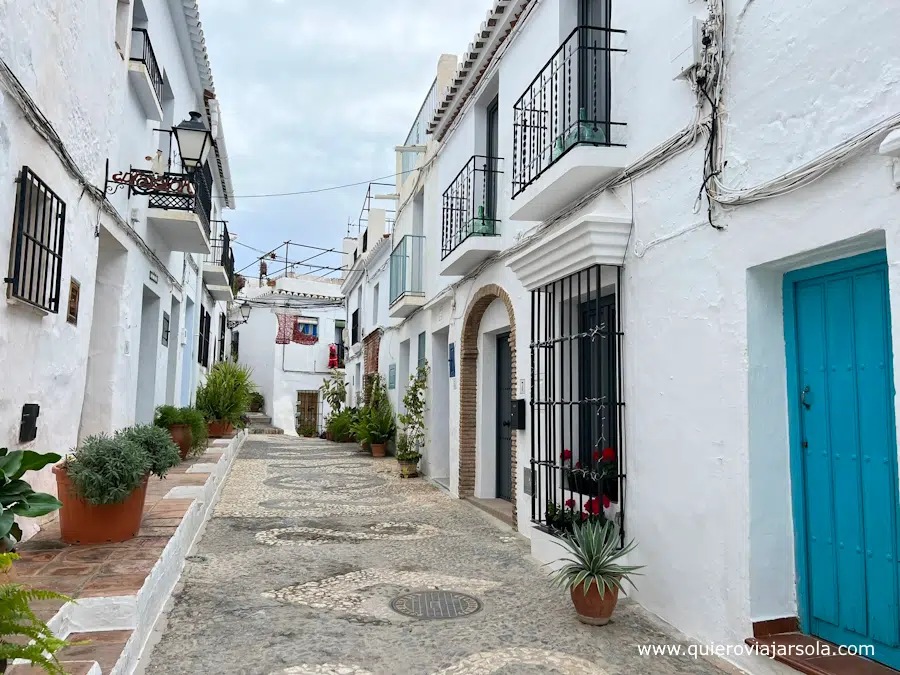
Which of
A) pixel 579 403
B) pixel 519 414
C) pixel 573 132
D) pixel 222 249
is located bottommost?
pixel 519 414

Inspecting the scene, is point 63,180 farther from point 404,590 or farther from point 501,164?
point 501,164

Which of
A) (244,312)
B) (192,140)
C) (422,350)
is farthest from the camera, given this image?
(244,312)

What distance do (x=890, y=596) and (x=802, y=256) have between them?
5.39 feet

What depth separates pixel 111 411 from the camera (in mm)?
6945

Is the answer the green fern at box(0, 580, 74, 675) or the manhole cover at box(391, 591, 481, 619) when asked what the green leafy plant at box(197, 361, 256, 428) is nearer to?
the manhole cover at box(391, 591, 481, 619)

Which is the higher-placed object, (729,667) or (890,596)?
(890,596)

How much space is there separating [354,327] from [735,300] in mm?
18051

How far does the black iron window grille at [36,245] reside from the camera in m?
4.25

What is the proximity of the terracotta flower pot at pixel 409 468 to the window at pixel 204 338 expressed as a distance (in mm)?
5689

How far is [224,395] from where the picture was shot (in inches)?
532

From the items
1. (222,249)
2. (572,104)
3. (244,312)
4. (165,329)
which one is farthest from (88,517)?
(244,312)

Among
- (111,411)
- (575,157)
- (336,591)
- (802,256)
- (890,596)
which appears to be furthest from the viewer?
(111,411)

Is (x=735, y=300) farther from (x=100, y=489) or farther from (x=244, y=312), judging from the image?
(x=244, y=312)

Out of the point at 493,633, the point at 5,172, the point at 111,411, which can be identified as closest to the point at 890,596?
the point at 493,633
